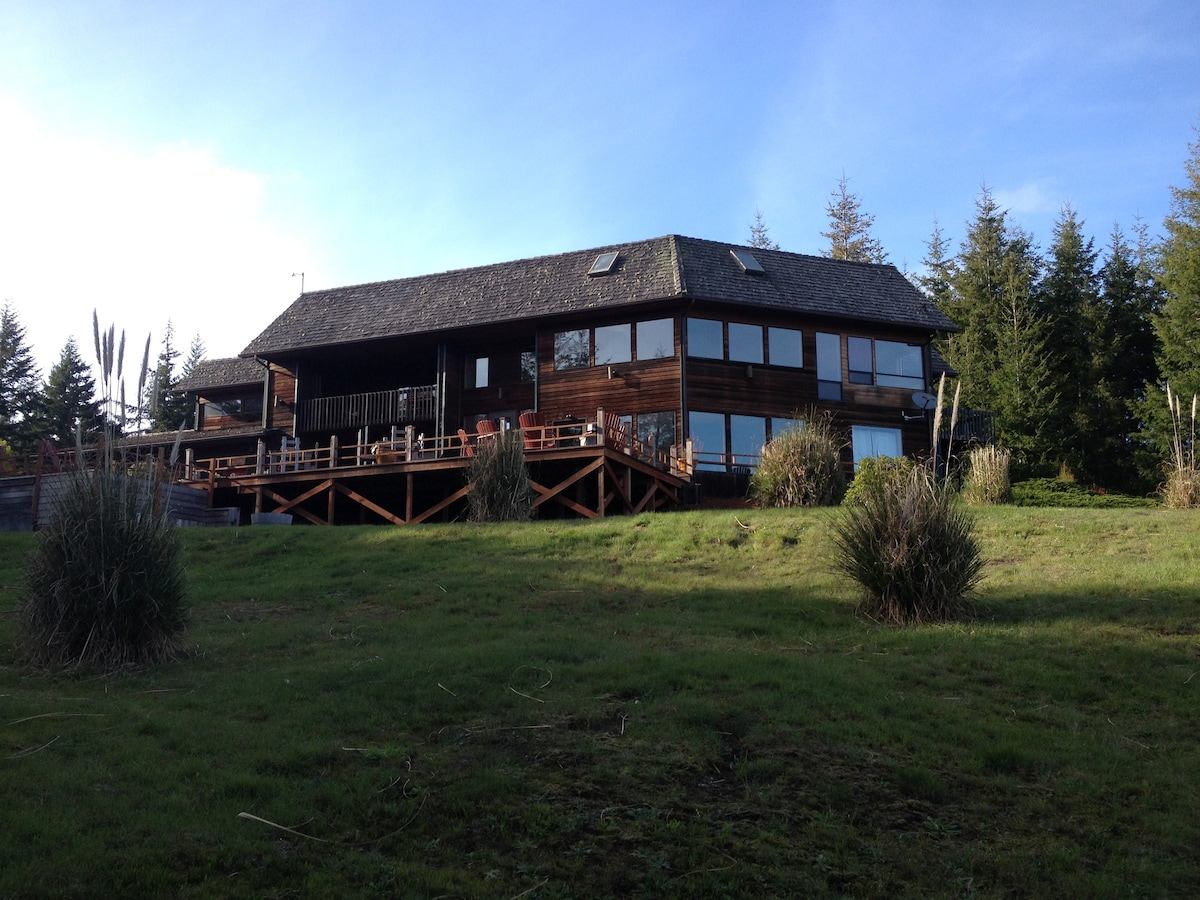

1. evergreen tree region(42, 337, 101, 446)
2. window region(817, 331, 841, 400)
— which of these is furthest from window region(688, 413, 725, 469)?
evergreen tree region(42, 337, 101, 446)

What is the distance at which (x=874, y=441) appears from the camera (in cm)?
2867

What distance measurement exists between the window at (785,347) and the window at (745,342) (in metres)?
0.30

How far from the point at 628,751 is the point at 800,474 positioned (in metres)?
13.5

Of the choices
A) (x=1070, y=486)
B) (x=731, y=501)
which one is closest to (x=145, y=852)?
(x=731, y=501)

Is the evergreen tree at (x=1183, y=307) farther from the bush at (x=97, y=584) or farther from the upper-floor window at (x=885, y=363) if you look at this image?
the bush at (x=97, y=584)

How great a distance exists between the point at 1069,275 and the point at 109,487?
1534 inches

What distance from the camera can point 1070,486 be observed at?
31328 millimetres

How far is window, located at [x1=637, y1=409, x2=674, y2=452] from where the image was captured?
1064 inches

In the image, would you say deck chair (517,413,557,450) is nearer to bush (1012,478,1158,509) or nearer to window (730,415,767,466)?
window (730,415,767,466)

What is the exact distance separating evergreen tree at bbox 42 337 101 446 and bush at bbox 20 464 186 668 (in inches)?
1716

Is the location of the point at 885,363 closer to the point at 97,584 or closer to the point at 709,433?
the point at 709,433

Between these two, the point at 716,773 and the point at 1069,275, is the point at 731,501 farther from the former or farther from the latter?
the point at 1069,275

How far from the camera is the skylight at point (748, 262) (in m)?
29.5

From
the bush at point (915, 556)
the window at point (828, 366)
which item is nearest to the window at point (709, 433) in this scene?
the window at point (828, 366)
